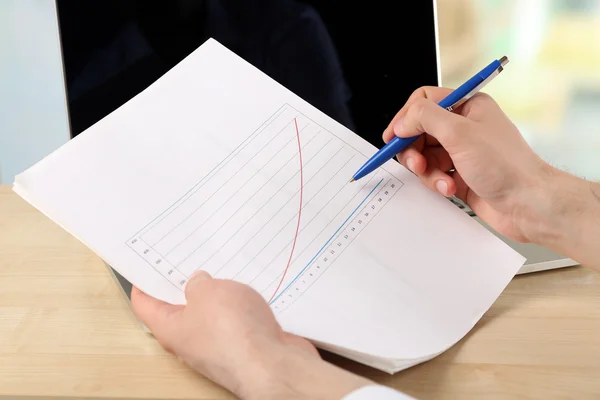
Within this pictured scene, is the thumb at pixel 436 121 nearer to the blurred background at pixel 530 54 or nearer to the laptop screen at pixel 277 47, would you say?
the laptop screen at pixel 277 47

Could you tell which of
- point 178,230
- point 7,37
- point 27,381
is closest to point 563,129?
point 178,230

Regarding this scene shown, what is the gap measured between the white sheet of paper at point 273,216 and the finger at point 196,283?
2 cm

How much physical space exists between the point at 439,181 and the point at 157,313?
288 mm

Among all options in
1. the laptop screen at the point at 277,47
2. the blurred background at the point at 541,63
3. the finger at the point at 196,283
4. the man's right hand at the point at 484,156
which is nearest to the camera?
the finger at the point at 196,283

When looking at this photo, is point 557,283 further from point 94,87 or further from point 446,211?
point 94,87

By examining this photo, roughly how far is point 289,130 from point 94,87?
225 mm

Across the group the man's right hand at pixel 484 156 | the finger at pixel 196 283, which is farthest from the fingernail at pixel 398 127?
the finger at pixel 196 283

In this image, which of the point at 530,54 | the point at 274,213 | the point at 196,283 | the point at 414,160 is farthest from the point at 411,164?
the point at 530,54

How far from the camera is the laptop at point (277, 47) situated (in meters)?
0.64

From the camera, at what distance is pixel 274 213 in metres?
0.52

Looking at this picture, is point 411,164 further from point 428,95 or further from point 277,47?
point 277,47

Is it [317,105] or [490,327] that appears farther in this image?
[317,105]

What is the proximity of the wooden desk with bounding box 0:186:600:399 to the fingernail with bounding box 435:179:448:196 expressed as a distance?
0.36 ft

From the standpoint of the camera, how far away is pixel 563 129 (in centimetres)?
98
